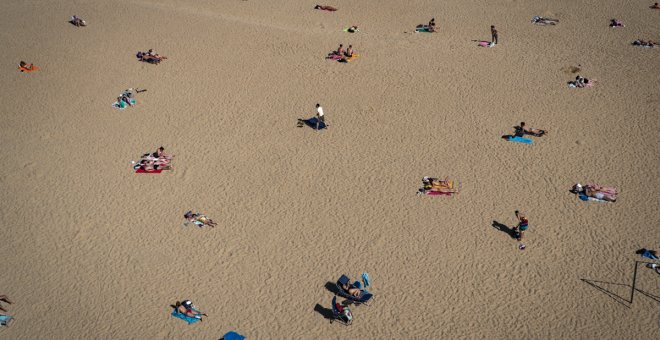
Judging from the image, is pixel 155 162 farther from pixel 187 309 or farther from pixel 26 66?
pixel 26 66

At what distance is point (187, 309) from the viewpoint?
14.1 meters

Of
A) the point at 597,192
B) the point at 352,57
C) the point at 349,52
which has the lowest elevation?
the point at 597,192

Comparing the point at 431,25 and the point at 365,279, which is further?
the point at 431,25

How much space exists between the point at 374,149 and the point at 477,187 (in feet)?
14.2

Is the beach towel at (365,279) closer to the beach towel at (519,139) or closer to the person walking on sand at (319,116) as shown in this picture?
the person walking on sand at (319,116)

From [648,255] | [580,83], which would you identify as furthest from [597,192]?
[580,83]

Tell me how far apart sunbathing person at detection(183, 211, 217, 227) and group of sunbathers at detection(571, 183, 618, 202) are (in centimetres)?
1291

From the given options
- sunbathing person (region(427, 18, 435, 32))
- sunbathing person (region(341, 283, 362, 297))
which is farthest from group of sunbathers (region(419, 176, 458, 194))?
sunbathing person (region(427, 18, 435, 32))

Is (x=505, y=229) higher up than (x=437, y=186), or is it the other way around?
(x=437, y=186)

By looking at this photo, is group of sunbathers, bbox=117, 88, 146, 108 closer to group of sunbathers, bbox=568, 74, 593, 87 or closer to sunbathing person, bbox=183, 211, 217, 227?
sunbathing person, bbox=183, 211, 217, 227

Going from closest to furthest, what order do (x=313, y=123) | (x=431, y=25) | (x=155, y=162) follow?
(x=155, y=162) < (x=313, y=123) < (x=431, y=25)

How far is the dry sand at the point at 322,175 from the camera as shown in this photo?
14.4 metres

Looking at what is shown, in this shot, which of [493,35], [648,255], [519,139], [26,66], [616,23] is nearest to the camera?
[648,255]

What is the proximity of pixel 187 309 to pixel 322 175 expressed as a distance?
716 centimetres
